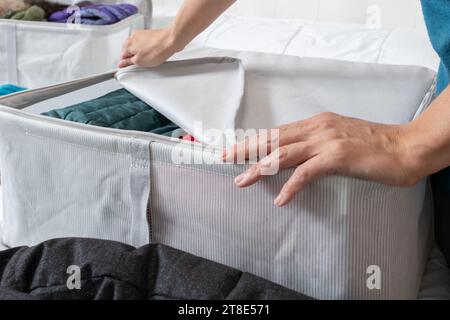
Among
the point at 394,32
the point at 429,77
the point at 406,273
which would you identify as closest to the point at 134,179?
the point at 406,273

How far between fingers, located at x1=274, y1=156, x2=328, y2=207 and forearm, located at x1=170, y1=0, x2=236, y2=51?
0.37m

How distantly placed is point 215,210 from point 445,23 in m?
0.29

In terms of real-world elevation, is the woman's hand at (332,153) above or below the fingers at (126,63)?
above

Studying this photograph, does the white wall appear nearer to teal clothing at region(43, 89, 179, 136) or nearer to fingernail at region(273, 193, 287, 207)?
teal clothing at region(43, 89, 179, 136)

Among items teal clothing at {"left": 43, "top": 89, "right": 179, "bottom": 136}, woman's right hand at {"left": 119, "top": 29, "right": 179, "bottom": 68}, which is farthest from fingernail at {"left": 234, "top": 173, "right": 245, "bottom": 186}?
woman's right hand at {"left": 119, "top": 29, "right": 179, "bottom": 68}

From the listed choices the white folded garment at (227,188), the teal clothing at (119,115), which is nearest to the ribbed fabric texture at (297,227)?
the white folded garment at (227,188)

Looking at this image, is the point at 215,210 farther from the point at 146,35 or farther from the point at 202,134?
the point at 146,35

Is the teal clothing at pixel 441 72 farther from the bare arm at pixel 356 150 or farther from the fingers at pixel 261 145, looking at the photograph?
the fingers at pixel 261 145

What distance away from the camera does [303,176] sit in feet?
1.51

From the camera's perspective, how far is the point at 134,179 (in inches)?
21.9

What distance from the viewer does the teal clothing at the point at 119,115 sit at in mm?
675

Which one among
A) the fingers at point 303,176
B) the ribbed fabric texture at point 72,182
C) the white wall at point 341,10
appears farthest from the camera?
the white wall at point 341,10

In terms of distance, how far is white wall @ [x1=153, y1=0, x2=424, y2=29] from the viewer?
1.21 metres

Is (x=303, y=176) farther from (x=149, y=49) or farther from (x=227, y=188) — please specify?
(x=149, y=49)
